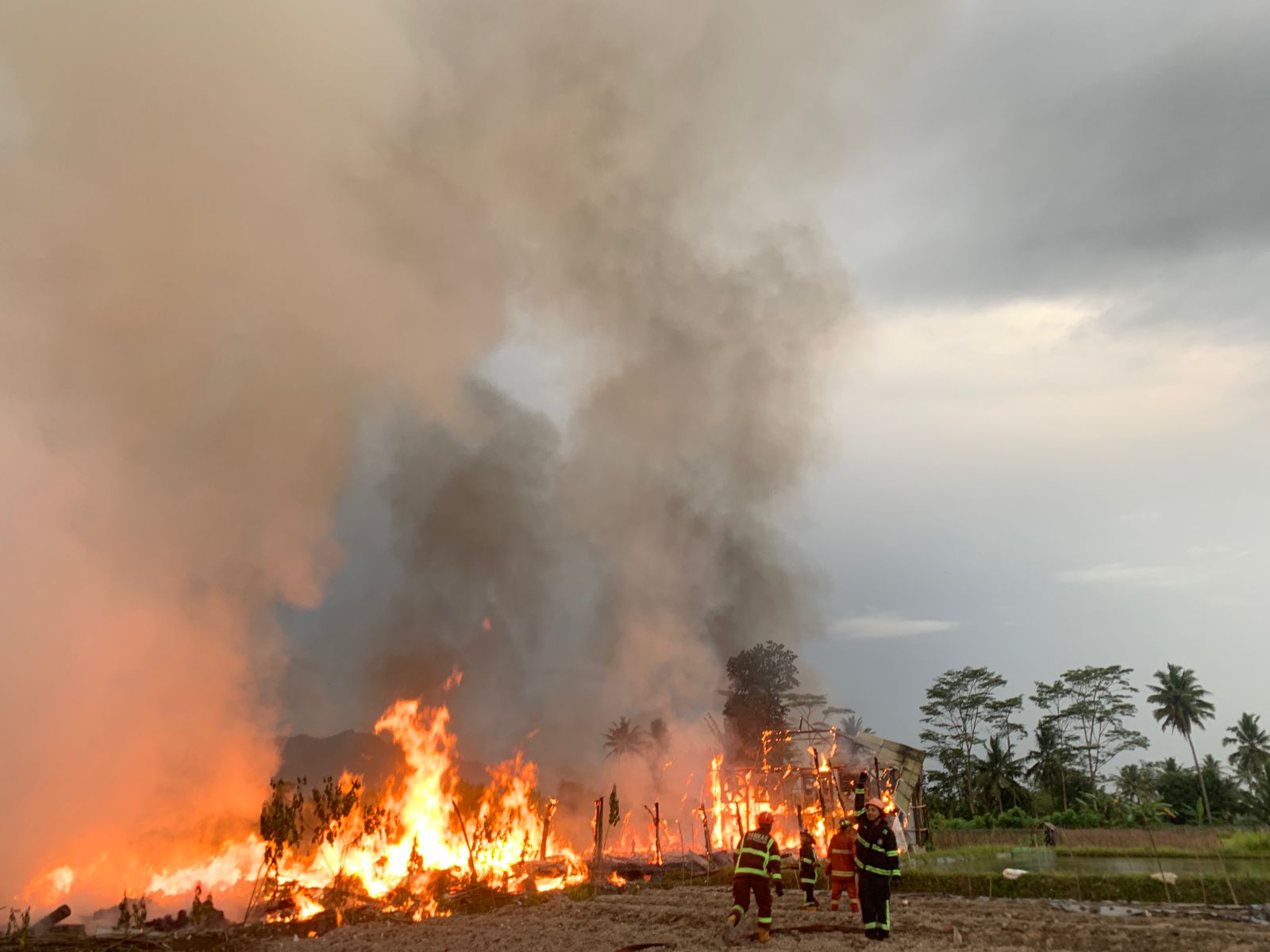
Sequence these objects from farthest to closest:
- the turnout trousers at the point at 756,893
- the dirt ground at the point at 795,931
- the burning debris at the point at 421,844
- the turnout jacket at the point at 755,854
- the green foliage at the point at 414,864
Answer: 1. the green foliage at the point at 414,864
2. the burning debris at the point at 421,844
3. the turnout jacket at the point at 755,854
4. the turnout trousers at the point at 756,893
5. the dirt ground at the point at 795,931

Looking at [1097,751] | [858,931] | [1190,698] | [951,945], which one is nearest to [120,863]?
[858,931]

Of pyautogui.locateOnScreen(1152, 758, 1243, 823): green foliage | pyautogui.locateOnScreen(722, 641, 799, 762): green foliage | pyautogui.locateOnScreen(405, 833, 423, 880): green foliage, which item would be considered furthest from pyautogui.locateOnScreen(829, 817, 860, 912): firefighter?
pyautogui.locateOnScreen(1152, 758, 1243, 823): green foliage

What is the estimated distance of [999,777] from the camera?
59250mm

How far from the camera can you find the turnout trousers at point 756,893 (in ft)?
39.3

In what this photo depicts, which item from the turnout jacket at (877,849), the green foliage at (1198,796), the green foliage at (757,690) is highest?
the green foliage at (757,690)

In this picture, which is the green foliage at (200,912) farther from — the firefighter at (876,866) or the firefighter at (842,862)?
the firefighter at (876,866)

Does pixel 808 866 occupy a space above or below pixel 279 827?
below

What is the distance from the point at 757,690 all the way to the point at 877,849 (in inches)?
1776

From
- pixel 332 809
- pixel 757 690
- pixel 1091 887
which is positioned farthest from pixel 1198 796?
pixel 332 809

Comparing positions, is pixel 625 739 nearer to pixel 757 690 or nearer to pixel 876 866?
pixel 757 690

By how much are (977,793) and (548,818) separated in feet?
162

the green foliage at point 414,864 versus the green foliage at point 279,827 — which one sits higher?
the green foliage at point 279,827

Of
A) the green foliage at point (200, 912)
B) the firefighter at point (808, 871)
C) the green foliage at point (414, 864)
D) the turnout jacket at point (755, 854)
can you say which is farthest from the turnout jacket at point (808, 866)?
the green foliage at point (200, 912)

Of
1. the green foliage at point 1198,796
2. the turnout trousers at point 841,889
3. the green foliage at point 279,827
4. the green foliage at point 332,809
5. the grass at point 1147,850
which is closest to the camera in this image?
the turnout trousers at point 841,889
